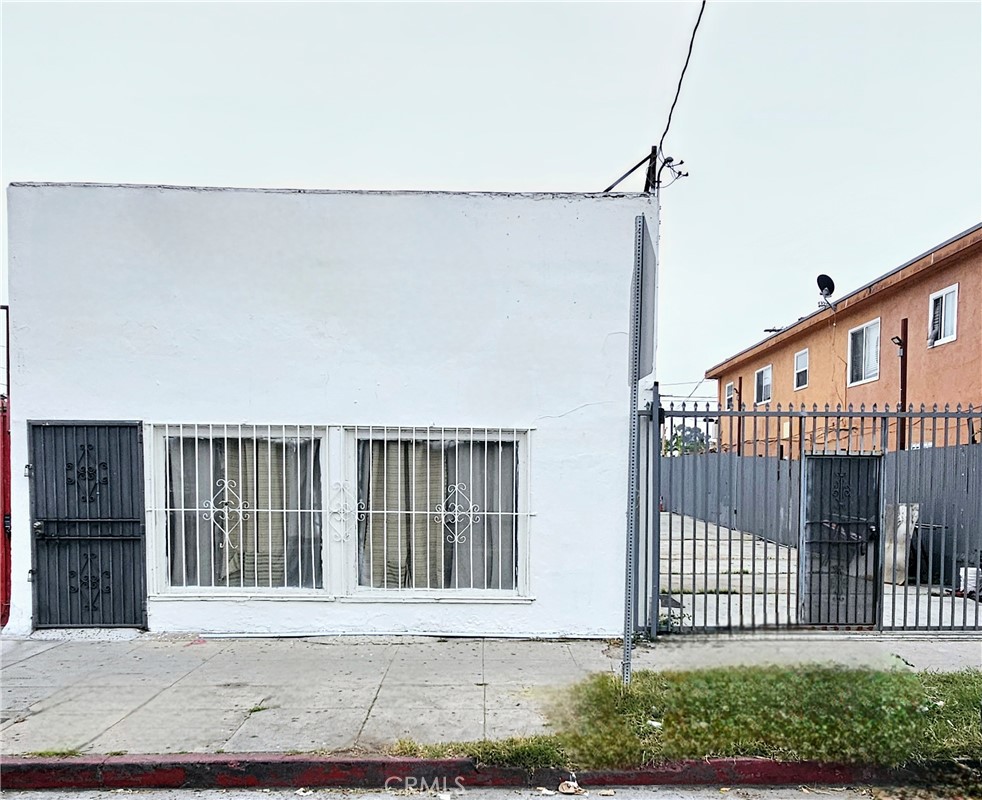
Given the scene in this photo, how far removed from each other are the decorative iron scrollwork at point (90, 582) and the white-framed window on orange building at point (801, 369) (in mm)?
15828

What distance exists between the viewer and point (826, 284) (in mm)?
14633

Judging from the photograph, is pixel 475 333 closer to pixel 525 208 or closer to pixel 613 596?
pixel 525 208

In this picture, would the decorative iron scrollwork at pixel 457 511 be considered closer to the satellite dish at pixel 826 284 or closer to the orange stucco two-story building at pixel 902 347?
the orange stucco two-story building at pixel 902 347

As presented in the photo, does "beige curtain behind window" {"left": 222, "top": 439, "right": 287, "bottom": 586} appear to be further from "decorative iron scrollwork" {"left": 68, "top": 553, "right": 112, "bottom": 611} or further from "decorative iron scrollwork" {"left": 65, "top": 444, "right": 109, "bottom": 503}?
"decorative iron scrollwork" {"left": 65, "top": 444, "right": 109, "bottom": 503}

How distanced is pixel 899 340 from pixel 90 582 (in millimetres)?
13296

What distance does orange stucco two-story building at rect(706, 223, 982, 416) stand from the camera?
33.2 feet

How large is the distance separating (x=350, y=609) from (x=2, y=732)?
107 inches

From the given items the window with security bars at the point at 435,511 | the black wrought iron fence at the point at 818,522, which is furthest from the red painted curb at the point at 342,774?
the window with security bars at the point at 435,511

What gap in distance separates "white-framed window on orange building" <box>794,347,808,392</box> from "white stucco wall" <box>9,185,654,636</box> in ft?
40.5

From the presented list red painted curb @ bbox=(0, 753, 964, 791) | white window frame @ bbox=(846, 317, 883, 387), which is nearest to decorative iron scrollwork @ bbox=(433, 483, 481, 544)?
red painted curb @ bbox=(0, 753, 964, 791)

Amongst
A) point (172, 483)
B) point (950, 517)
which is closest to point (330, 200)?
point (172, 483)

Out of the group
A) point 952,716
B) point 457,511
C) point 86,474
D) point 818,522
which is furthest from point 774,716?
point 86,474

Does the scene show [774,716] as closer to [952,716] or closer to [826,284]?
[952,716]

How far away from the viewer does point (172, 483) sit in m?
6.22
